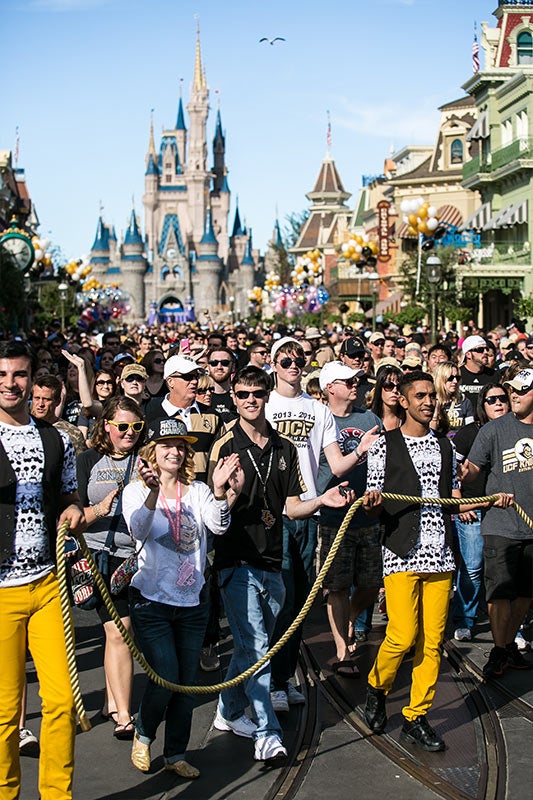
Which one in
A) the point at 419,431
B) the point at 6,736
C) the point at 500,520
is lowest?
the point at 6,736

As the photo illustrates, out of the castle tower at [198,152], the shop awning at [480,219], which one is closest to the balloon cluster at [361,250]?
the shop awning at [480,219]

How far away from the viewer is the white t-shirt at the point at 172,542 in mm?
5578

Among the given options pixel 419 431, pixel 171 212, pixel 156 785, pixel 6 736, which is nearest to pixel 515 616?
pixel 419 431

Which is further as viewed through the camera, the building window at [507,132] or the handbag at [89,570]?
the building window at [507,132]

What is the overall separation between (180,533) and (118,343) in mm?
12242

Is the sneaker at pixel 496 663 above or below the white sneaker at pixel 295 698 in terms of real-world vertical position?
above

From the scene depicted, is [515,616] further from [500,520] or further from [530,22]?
[530,22]

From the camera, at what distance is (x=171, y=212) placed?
6752 inches

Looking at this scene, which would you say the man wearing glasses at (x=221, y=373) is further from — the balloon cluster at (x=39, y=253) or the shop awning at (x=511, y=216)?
the shop awning at (x=511, y=216)

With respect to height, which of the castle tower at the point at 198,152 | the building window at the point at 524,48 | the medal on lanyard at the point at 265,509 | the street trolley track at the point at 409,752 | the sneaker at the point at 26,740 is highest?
the castle tower at the point at 198,152

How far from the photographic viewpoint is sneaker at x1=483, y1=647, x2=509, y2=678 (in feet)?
23.7

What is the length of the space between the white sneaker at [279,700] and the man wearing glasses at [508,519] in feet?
4.29

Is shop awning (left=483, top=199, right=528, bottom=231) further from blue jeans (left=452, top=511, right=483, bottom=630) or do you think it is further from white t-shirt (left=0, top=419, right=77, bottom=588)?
white t-shirt (left=0, top=419, right=77, bottom=588)

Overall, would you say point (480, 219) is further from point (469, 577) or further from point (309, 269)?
point (469, 577)
